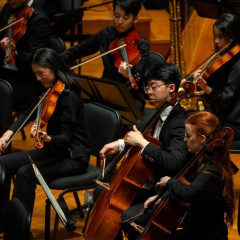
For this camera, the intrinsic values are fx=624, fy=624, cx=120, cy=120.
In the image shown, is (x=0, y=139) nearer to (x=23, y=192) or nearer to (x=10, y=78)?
(x=23, y=192)

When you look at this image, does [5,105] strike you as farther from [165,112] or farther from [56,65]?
[165,112]

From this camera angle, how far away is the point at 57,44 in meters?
4.53

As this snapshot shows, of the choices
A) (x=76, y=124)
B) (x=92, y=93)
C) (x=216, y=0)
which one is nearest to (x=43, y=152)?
(x=76, y=124)

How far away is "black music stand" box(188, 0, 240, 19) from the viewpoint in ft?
13.2

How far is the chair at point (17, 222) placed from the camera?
232 centimetres

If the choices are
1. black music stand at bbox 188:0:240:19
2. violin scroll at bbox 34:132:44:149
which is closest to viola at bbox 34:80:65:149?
violin scroll at bbox 34:132:44:149

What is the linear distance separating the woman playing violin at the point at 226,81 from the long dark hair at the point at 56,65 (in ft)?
2.32

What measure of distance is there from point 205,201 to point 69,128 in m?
1.11

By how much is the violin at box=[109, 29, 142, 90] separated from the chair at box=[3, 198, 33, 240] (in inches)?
63.9

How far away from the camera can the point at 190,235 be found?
2.52 meters

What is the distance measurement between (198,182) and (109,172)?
73 centimetres

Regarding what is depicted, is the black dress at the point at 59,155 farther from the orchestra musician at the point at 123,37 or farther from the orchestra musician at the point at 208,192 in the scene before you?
the orchestra musician at the point at 208,192

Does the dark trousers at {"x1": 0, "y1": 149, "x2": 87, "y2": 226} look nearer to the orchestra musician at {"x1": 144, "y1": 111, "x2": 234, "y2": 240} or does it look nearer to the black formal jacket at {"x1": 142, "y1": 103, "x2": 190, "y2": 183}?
the black formal jacket at {"x1": 142, "y1": 103, "x2": 190, "y2": 183}

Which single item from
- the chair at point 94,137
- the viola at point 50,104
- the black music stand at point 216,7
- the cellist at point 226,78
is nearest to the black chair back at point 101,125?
the chair at point 94,137
